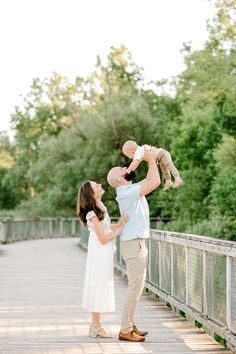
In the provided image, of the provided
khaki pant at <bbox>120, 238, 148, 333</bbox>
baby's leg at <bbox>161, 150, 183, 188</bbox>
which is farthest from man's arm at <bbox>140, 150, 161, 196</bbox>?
khaki pant at <bbox>120, 238, 148, 333</bbox>

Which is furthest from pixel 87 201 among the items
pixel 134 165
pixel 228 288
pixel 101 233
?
pixel 228 288

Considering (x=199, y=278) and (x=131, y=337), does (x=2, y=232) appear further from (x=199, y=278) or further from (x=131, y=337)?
(x=131, y=337)

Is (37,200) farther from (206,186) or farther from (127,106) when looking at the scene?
(206,186)

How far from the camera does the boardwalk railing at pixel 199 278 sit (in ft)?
27.0

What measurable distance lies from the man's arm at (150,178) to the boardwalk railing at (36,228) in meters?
26.8

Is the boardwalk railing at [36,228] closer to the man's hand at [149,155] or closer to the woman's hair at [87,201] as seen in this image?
the woman's hair at [87,201]

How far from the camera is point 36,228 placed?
45.8m

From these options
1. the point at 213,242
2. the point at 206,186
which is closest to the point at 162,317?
the point at 213,242

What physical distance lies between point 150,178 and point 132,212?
1.29 feet

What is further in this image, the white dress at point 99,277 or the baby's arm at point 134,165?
the white dress at point 99,277

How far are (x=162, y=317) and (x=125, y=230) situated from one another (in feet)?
9.17

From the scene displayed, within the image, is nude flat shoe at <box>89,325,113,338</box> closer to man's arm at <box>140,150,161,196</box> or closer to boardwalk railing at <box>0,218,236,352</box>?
boardwalk railing at <box>0,218,236,352</box>

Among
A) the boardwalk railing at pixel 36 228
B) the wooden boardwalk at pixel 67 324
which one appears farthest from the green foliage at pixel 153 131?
the wooden boardwalk at pixel 67 324

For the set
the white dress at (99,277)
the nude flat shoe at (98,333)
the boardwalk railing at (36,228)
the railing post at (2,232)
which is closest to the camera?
the white dress at (99,277)
